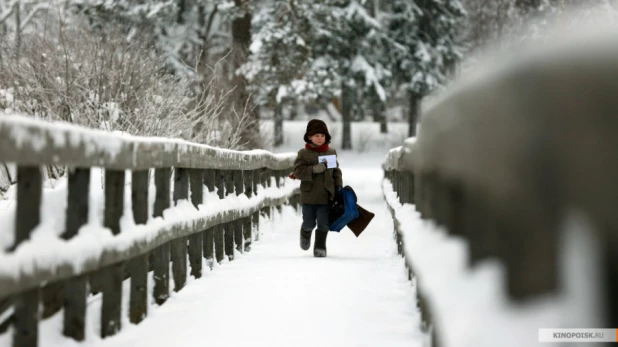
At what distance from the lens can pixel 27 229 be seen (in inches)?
122

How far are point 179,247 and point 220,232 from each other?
5.25 feet

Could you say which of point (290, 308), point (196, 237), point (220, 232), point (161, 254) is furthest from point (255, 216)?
point (290, 308)

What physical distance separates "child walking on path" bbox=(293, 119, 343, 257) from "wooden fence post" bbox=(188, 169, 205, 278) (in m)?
2.16

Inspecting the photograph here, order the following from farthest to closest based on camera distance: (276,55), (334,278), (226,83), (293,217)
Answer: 1. (276,55)
2. (226,83)
3. (293,217)
4. (334,278)

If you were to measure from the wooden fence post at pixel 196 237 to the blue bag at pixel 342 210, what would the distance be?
7.81ft

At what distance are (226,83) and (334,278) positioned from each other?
1334cm

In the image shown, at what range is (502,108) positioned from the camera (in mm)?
2064

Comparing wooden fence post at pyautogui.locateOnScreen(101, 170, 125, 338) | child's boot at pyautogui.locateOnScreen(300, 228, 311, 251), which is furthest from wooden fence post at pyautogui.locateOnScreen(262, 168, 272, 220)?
wooden fence post at pyautogui.locateOnScreen(101, 170, 125, 338)

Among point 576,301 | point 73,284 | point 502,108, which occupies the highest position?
point 502,108

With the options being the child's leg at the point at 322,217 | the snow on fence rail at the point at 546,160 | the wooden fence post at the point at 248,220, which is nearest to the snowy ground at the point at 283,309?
the child's leg at the point at 322,217

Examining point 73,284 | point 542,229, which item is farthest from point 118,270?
point 542,229

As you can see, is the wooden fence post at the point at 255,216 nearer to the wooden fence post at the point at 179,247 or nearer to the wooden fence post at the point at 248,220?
the wooden fence post at the point at 248,220

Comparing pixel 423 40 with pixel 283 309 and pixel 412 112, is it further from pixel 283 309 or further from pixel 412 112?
pixel 283 309

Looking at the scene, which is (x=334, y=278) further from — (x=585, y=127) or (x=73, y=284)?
(x=585, y=127)
